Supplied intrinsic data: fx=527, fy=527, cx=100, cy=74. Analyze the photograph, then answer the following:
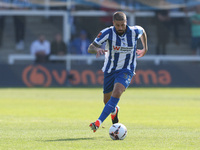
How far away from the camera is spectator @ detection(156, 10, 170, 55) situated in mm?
25625

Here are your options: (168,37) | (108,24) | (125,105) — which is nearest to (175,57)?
(168,37)

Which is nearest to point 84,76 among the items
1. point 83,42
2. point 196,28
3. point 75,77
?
point 75,77

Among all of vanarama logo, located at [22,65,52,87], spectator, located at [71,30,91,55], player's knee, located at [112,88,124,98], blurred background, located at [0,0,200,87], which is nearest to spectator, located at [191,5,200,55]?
blurred background, located at [0,0,200,87]

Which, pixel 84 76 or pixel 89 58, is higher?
pixel 89 58

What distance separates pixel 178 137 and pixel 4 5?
18.3 meters

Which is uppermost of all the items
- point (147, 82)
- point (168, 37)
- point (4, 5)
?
point (4, 5)

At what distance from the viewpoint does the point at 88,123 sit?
10359mm

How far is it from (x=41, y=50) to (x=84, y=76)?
2376 mm

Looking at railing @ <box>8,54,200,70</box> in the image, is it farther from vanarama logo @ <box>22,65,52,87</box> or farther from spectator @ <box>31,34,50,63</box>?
vanarama logo @ <box>22,65,52,87</box>

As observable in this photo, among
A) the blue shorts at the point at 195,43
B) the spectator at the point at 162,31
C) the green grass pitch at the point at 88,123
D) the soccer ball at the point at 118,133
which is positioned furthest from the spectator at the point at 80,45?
the soccer ball at the point at 118,133

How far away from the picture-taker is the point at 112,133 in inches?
309

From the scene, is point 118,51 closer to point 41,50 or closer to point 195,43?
point 41,50

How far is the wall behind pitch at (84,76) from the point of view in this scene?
23734mm

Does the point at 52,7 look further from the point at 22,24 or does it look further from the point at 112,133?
the point at 112,133
